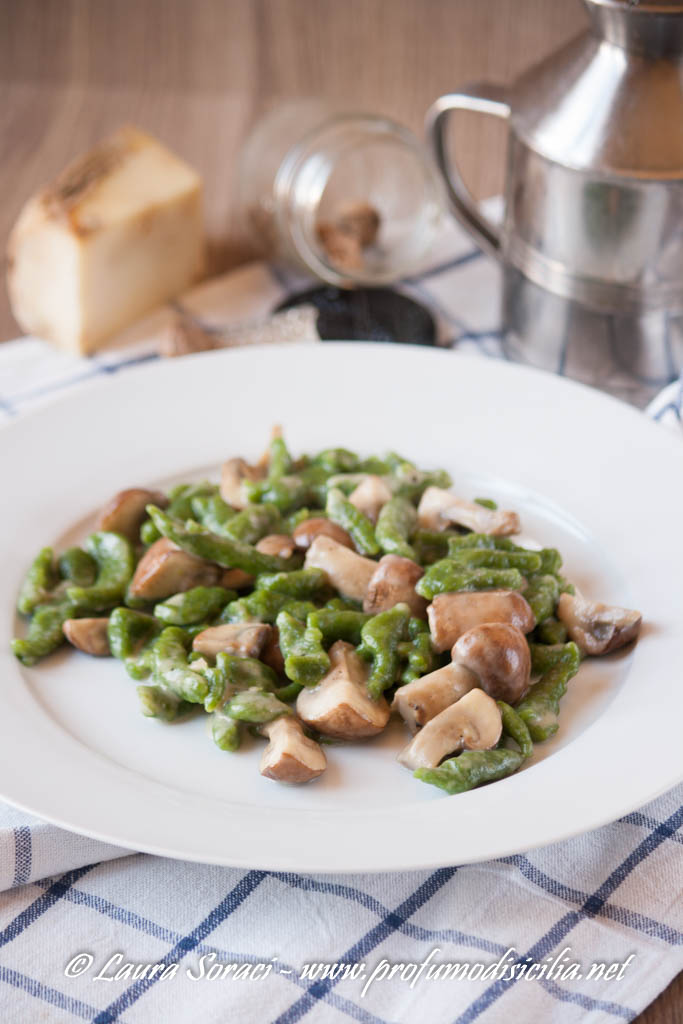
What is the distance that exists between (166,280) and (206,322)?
0.60 ft

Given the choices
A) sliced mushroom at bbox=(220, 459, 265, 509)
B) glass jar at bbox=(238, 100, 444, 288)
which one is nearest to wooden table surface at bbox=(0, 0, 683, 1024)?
glass jar at bbox=(238, 100, 444, 288)

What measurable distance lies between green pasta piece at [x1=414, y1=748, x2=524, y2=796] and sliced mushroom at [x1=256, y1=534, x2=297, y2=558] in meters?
0.51

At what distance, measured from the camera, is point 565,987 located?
5.19ft

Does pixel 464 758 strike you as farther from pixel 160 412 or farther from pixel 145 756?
pixel 160 412

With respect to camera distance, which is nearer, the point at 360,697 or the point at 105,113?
the point at 360,697

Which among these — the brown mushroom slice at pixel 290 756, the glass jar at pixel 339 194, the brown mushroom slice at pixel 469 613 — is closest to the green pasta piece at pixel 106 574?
the brown mushroom slice at pixel 290 756

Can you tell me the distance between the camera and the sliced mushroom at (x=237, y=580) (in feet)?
6.81

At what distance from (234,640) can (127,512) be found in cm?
48

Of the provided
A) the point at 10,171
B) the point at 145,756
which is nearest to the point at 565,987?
the point at 145,756

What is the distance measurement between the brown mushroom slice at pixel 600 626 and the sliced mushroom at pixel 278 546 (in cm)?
48

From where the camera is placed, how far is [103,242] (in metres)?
3.09

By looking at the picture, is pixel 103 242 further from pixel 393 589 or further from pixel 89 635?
pixel 393 589

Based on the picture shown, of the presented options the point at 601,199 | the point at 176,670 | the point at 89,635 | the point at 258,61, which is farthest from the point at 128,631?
the point at 258,61

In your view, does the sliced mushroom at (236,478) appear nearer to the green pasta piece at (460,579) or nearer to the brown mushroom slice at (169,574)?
the brown mushroom slice at (169,574)
